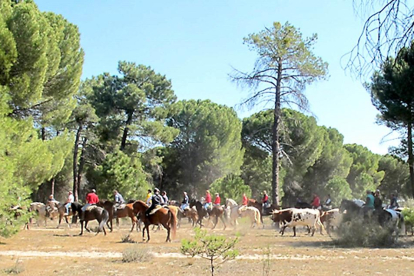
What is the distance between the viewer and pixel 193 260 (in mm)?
10867

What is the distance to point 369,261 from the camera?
1073 centimetres

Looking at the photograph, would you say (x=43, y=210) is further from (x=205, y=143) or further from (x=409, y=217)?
(x=205, y=143)

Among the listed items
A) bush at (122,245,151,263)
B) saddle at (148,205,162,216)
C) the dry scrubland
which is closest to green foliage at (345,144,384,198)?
the dry scrubland

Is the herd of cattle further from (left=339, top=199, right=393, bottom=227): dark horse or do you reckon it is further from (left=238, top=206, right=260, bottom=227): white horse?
(left=339, top=199, right=393, bottom=227): dark horse

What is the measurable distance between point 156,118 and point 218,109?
7.34 m

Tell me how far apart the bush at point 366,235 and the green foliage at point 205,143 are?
26.9m

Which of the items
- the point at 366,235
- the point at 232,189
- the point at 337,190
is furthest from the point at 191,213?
the point at 337,190

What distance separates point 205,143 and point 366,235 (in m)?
28.1

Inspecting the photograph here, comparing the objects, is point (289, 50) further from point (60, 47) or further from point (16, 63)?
point (16, 63)

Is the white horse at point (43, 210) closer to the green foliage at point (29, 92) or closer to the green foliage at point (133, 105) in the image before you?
the green foliage at point (29, 92)

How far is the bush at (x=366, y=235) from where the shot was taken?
46.5 feet

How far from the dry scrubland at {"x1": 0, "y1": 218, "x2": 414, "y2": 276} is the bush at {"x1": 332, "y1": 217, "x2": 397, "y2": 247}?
1.44ft

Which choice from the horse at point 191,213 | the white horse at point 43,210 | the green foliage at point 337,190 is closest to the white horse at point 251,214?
the horse at point 191,213

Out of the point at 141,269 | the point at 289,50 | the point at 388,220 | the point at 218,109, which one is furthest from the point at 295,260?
the point at 218,109
